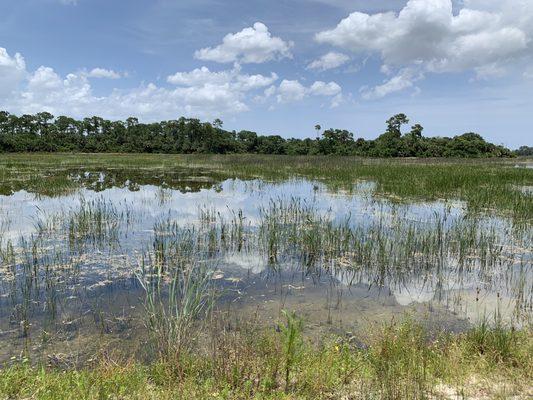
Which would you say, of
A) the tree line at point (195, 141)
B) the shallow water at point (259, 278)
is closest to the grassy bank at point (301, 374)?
the shallow water at point (259, 278)

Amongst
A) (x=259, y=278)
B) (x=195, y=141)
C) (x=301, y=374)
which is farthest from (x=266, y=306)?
(x=195, y=141)

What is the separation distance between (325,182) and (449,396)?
1881cm

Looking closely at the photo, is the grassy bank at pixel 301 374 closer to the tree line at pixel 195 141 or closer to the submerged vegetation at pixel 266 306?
the submerged vegetation at pixel 266 306

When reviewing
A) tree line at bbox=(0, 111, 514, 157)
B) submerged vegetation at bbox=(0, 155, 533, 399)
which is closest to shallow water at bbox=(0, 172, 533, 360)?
submerged vegetation at bbox=(0, 155, 533, 399)

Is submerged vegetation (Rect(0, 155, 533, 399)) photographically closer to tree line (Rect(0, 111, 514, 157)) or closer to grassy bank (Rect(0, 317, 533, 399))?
grassy bank (Rect(0, 317, 533, 399))

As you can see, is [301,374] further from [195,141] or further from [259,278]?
[195,141]

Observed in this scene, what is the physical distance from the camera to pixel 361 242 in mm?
8992

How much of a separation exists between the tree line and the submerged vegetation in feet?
176

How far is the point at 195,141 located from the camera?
7656cm

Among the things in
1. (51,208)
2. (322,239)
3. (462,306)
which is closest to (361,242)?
(322,239)

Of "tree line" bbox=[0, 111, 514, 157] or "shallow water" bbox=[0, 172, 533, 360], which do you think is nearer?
"shallow water" bbox=[0, 172, 533, 360]

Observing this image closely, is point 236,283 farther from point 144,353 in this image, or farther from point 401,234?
point 401,234

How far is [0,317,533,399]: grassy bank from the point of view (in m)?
3.42

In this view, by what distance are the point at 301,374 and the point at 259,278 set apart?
352 cm
